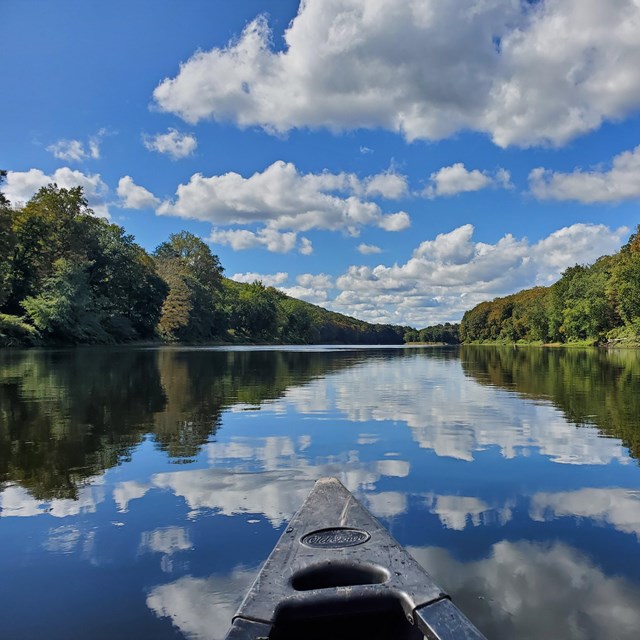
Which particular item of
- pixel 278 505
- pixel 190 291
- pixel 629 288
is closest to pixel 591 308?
pixel 629 288

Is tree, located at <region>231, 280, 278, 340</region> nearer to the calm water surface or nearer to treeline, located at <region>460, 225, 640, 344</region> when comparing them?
treeline, located at <region>460, 225, 640, 344</region>

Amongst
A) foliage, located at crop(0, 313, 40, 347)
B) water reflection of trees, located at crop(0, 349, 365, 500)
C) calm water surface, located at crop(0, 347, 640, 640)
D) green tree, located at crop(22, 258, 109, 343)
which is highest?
green tree, located at crop(22, 258, 109, 343)

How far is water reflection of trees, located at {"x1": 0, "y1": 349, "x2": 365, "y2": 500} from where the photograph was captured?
278 inches

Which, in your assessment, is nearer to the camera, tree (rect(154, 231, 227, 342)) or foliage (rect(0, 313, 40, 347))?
foliage (rect(0, 313, 40, 347))

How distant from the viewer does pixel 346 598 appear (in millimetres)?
2895

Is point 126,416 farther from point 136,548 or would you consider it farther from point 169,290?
point 169,290

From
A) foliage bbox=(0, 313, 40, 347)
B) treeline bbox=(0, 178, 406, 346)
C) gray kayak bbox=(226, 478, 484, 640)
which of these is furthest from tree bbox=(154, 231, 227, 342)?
gray kayak bbox=(226, 478, 484, 640)

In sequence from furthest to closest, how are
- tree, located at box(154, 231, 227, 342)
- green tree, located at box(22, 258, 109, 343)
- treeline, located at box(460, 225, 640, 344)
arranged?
tree, located at box(154, 231, 227, 342) < treeline, located at box(460, 225, 640, 344) < green tree, located at box(22, 258, 109, 343)

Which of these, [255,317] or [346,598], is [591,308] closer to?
[255,317]

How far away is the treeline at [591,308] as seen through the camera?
215ft

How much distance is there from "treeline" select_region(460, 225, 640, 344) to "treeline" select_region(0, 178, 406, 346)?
58.9m

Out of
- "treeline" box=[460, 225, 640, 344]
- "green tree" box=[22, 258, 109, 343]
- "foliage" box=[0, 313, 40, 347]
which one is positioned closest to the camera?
"foliage" box=[0, 313, 40, 347]

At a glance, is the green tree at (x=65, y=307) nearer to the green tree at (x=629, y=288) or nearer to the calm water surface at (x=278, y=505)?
the calm water surface at (x=278, y=505)

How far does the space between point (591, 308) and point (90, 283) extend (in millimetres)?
66628
